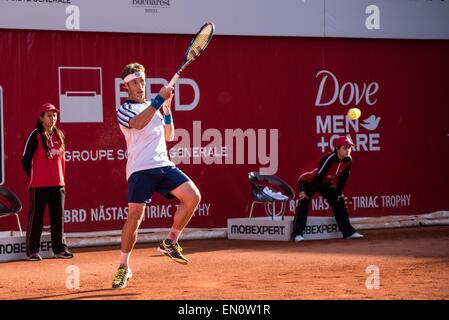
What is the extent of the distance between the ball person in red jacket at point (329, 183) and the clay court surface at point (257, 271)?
274mm

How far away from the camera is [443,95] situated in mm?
15922

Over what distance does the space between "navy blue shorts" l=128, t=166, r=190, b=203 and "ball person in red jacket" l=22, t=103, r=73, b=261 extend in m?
3.19

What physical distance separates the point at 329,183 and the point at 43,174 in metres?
3.80

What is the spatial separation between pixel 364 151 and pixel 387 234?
1715 mm

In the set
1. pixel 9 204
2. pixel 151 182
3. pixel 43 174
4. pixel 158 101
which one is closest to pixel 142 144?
pixel 151 182

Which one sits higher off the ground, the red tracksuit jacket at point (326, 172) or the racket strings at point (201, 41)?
the racket strings at point (201, 41)

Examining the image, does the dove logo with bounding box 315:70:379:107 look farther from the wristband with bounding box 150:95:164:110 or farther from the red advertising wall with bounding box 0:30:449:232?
the wristband with bounding box 150:95:164:110

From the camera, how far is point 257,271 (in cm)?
980

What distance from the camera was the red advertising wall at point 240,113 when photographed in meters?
12.9

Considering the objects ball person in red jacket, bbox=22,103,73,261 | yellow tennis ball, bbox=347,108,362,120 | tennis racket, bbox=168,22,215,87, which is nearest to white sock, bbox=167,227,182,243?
tennis racket, bbox=168,22,215,87

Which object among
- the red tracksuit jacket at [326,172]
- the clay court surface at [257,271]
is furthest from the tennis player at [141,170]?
the red tracksuit jacket at [326,172]

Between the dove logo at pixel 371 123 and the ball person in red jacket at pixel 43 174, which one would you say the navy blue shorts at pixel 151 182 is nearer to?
the ball person in red jacket at pixel 43 174
